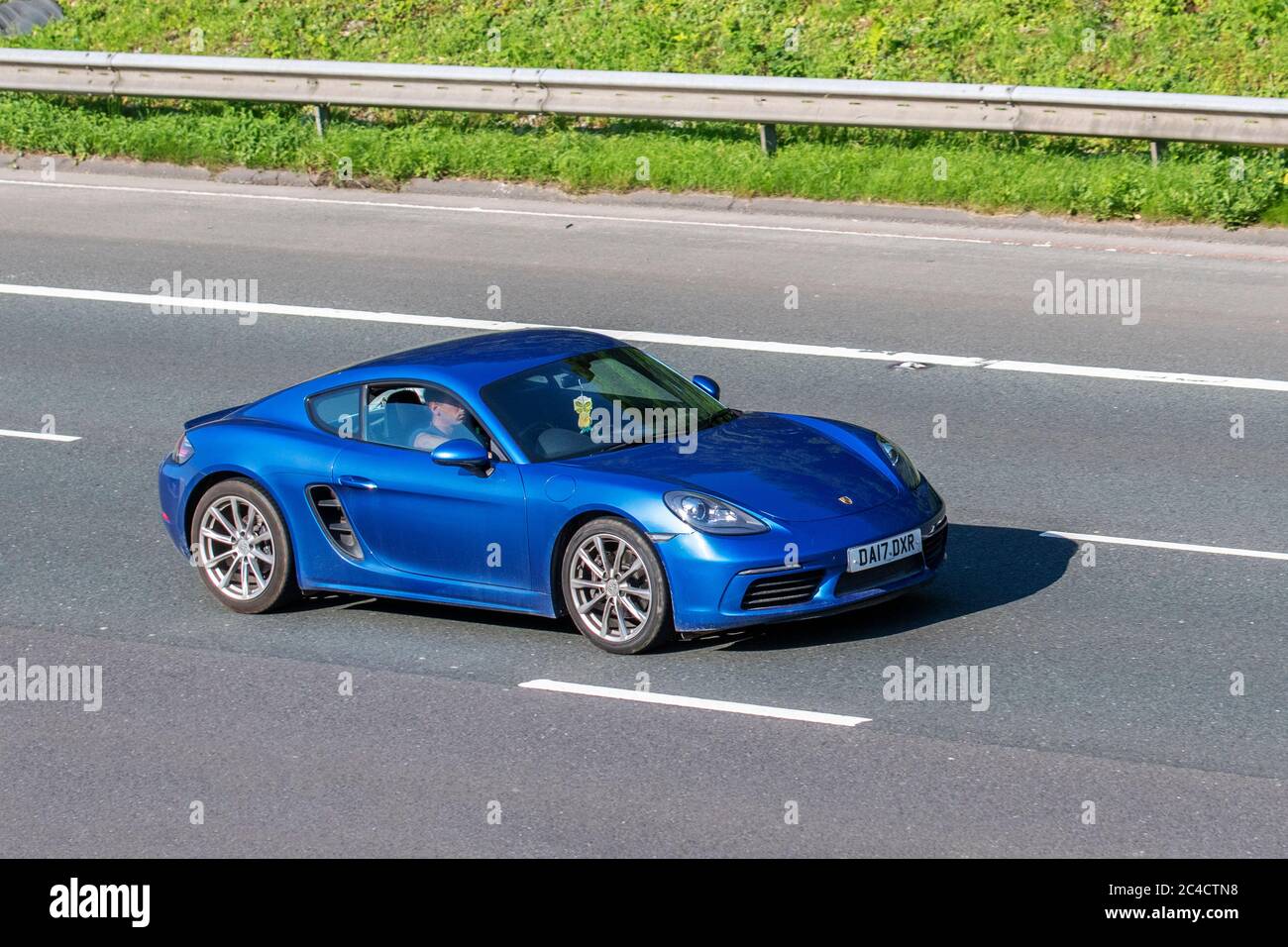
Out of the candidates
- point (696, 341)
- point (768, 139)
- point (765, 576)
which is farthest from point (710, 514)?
point (768, 139)

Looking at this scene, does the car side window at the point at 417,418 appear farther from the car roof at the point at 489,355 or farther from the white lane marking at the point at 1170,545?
the white lane marking at the point at 1170,545

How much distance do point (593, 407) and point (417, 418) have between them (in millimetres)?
897

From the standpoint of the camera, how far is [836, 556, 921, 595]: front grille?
9023mm

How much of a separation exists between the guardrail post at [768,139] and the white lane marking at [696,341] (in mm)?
4217

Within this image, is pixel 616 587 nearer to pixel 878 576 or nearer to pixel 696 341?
pixel 878 576

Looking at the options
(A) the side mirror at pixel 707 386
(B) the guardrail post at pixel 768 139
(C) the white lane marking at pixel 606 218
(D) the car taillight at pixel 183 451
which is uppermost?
(B) the guardrail post at pixel 768 139

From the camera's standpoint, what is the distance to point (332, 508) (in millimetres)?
10008

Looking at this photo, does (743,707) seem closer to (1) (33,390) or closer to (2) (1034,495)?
(2) (1034,495)

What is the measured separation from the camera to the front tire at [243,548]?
33.4 ft

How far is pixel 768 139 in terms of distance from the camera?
18719 millimetres

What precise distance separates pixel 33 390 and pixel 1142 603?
27.6ft

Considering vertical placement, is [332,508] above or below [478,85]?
below

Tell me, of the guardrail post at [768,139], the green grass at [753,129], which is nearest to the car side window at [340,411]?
the green grass at [753,129]

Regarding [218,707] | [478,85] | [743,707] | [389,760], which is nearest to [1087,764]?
[743,707]
